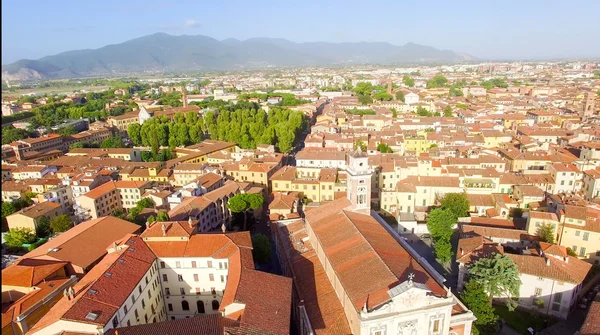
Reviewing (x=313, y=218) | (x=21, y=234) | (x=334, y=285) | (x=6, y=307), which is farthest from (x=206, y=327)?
(x=21, y=234)

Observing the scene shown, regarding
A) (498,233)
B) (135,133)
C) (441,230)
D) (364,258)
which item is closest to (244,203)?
(441,230)

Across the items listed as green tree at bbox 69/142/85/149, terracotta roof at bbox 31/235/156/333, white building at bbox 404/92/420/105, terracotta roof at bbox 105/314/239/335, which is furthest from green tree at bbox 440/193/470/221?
white building at bbox 404/92/420/105

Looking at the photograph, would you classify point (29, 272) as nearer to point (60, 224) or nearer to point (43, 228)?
point (60, 224)

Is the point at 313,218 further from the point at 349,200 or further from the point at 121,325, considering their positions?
the point at 121,325

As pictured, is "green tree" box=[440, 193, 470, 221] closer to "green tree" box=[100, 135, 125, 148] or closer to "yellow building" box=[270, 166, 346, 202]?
"yellow building" box=[270, 166, 346, 202]

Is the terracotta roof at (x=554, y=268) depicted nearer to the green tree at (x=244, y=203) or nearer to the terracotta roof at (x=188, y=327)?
the terracotta roof at (x=188, y=327)

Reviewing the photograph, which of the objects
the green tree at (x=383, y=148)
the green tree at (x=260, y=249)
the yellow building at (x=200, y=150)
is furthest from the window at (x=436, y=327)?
the yellow building at (x=200, y=150)

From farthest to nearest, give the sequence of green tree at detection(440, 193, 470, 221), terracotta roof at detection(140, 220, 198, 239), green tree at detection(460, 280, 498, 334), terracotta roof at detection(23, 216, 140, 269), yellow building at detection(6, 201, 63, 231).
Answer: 1. yellow building at detection(6, 201, 63, 231)
2. green tree at detection(440, 193, 470, 221)
3. terracotta roof at detection(23, 216, 140, 269)
4. terracotta roof at detection(140, 220, 198, 239)
5. green tree at detection(460, 280, 498, 334)
